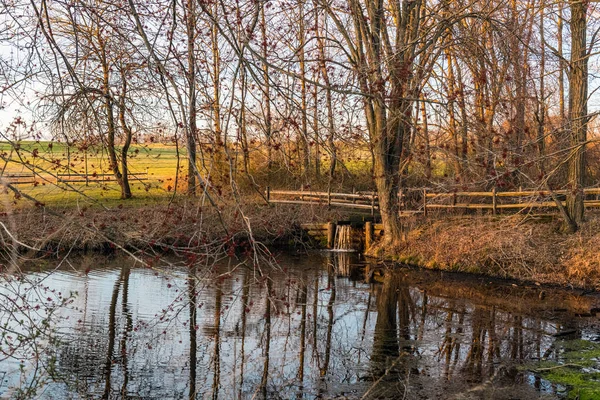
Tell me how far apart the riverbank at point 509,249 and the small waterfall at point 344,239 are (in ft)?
7.16

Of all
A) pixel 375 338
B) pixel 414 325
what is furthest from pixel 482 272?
pixel 375 338

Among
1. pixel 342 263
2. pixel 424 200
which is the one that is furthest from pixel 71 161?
pixel 424 200

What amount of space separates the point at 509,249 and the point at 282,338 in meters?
8.34

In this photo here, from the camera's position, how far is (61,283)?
1465 centimetres

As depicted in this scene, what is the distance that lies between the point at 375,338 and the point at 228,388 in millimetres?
3495

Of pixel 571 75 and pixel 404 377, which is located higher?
pixel 571 75

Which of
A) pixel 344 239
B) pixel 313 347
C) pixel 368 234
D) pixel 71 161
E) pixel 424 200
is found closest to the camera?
pixel 313 347

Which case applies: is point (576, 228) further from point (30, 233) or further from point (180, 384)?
point (30, 233)

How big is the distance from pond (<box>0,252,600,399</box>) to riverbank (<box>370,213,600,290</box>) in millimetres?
800

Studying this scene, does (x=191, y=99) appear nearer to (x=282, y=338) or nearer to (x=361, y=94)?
(x=361, y=94)

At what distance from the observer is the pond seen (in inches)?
336

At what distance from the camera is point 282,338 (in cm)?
1105

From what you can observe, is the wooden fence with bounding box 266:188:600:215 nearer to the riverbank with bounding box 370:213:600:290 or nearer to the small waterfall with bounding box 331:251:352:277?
the riverbank with bounding box 370:213:600:290

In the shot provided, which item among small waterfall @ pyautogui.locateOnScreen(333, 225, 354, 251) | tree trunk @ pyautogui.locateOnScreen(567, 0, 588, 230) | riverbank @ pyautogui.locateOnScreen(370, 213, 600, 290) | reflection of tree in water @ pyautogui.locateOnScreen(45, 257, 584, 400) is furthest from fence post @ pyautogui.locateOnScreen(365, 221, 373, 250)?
reflection of tree in water @ pyautogui.locateOnScreen(45, 257, 584, 400)
